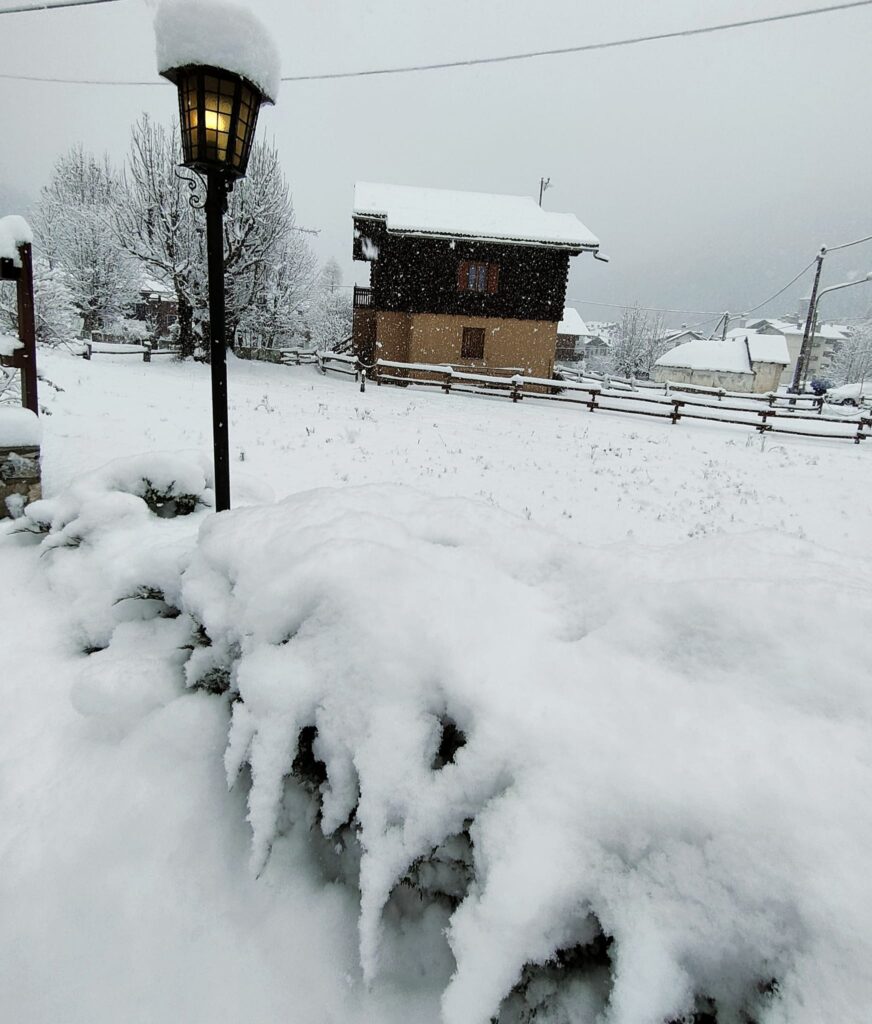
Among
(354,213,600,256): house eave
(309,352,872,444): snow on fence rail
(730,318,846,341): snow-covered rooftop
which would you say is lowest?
(309,352,872,444): snow on fence rail

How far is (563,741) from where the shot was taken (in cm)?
124

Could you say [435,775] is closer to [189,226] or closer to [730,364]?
[189,226]

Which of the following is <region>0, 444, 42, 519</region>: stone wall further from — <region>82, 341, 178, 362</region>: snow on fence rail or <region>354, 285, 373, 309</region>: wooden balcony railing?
<region>354, 285, 373, 309</region>: wooden balcony railing

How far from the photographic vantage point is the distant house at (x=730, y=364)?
159 feet

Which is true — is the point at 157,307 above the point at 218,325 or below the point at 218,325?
above

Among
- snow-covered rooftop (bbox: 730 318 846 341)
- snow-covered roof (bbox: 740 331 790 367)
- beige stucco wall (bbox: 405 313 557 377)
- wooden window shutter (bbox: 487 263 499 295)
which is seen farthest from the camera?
snow-covered rooftop (bbox: 730 318 846 341)

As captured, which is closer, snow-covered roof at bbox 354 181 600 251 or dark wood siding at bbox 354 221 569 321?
snow-covered roof at bbox 354 181 600 251

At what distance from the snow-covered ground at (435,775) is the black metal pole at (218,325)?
89 cm

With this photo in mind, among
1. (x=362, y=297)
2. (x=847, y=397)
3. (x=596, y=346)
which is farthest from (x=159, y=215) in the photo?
(x=596, y=346)

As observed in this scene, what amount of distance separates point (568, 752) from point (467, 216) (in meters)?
24.8

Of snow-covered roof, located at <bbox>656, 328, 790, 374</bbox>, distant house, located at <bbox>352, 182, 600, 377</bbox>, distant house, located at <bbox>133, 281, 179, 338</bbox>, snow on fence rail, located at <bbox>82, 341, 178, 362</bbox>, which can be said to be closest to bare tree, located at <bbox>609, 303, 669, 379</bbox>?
snow-covered roof, located at <bbox>656, 328, 790, 374</bbox>

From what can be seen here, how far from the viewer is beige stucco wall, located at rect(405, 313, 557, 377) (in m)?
22.4

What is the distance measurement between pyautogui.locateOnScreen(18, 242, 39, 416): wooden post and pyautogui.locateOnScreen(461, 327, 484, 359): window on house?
19.4 meters

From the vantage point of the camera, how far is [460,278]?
22.0 meters
